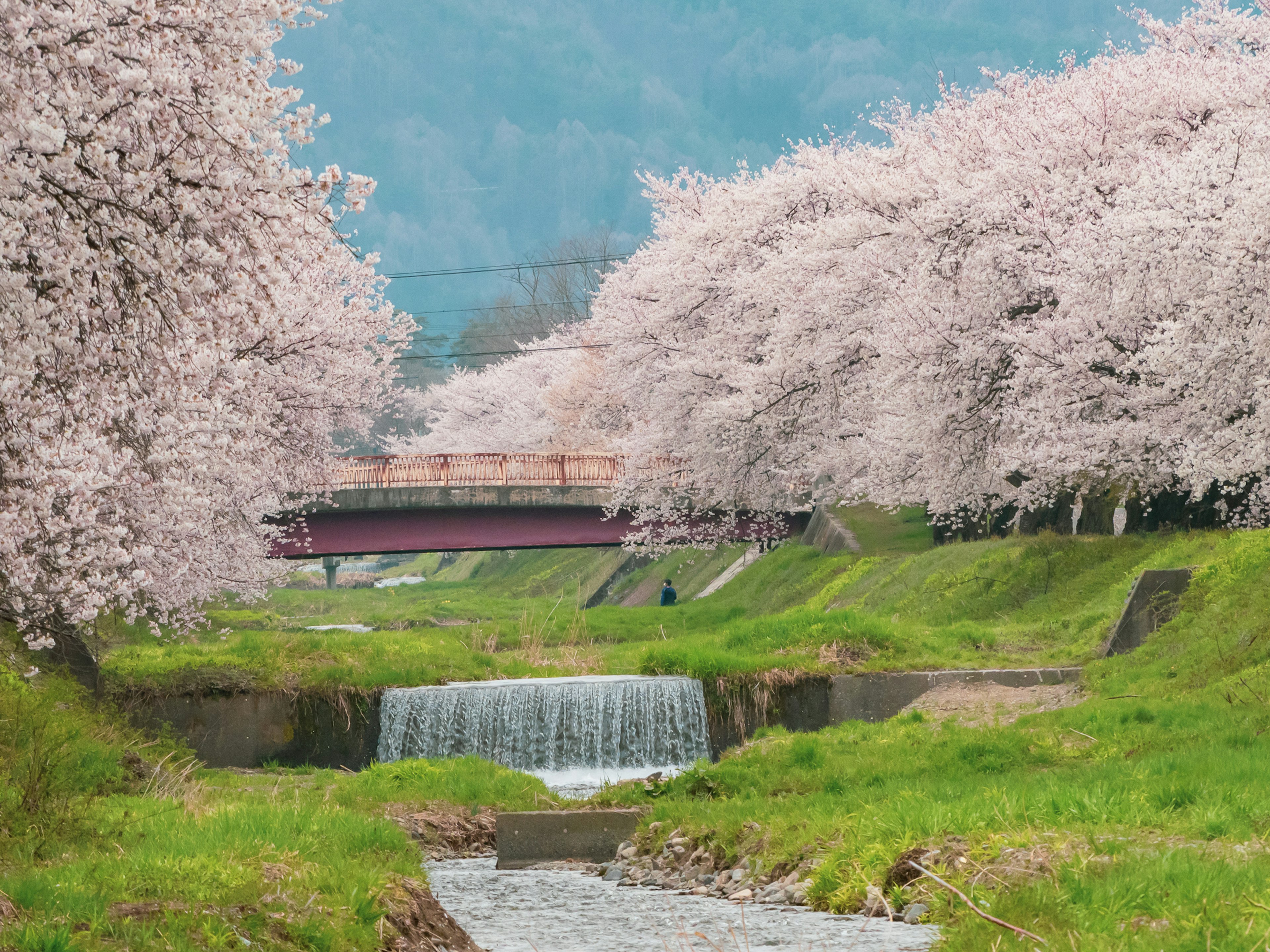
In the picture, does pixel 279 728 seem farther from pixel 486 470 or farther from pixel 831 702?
pixel 486 470

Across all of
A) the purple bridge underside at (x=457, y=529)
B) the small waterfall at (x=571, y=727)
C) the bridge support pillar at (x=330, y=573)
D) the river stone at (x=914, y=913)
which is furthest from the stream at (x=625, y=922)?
the bridge support pillar at (x=330, y=573)

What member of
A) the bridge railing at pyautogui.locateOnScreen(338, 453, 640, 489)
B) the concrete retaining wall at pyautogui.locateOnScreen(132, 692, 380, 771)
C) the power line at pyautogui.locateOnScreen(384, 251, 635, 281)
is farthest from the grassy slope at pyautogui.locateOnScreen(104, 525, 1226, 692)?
the power line at pyautogui.locateOnScreen(384, 251, 635, 281)

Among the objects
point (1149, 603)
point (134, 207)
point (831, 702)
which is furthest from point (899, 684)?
point (134, 207)

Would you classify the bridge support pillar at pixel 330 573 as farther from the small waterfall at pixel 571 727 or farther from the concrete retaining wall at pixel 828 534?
the small waterfall at pixel 571 727

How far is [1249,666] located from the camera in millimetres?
14438

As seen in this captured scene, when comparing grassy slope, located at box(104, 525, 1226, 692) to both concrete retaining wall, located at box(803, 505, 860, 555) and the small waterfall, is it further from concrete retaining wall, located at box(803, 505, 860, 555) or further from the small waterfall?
concrete retaining wall, located at box(803, 505, 860, 555)

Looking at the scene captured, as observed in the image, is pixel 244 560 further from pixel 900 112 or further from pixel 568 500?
pixel 900 112

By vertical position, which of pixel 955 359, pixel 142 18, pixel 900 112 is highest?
pixel 900 112

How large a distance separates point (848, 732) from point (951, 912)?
8.57 m

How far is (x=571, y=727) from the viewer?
20859mm

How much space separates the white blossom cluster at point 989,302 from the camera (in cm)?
2169

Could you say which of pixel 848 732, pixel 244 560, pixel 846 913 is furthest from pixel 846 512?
pixel 846 913

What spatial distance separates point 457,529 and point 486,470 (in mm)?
2031

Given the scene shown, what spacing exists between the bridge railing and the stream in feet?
87.9
